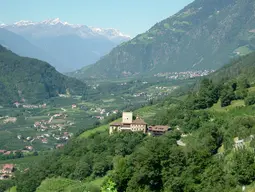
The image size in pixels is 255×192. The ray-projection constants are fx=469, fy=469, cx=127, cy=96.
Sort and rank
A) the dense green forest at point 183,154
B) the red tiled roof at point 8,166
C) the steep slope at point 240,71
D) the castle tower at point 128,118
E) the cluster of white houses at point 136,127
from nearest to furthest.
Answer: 1. the dense green forest at point 183,154
2. the cluster of white houses at point 136,127
3. the castle tower at point 128,118
4. the red tiled roof at point 8,166
5. the steep slope at point 240,71

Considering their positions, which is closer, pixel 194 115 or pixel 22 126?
pixel 194 115

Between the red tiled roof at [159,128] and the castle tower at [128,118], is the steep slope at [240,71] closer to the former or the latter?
the red tiled roof at [159,128]

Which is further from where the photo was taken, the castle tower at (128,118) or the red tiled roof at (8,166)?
the red tiled roof at (8,166)

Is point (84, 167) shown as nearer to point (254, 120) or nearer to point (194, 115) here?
point (194, 115)

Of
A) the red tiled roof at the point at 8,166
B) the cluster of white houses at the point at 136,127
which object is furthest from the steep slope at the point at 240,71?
the red tiled roof at the point at 8,166

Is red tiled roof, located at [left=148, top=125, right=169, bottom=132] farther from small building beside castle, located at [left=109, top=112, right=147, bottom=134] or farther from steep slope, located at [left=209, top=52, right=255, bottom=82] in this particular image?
steep slope, located at [left=209, top=52, right=255, bottom=82]

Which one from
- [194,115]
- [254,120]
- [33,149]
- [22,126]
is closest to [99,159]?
[194,115]

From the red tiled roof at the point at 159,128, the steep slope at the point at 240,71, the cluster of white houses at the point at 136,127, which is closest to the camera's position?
the red tiled roof at the point at 159,128

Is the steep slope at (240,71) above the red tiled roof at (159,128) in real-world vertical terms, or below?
above
